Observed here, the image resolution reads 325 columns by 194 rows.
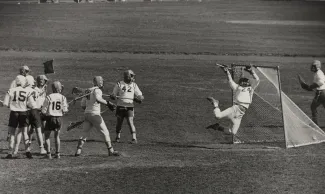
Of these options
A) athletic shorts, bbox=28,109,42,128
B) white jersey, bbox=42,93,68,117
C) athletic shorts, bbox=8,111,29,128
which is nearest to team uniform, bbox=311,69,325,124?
white jersey, bbox=42,93,68,117

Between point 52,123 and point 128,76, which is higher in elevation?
point 128,76

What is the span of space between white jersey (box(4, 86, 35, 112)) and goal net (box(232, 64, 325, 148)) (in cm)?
694

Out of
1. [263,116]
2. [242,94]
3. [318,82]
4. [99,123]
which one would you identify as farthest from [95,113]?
[263,116]

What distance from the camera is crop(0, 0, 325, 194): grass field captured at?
15.3 meters

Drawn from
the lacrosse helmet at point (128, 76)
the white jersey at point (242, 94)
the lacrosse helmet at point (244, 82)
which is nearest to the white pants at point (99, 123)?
the lacrosse helmet at point (128, 76)

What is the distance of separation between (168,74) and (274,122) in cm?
1279

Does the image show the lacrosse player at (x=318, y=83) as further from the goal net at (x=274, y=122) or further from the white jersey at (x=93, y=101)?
the white jersey at (x=93, y=101)

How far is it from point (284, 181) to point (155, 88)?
17.6 meters

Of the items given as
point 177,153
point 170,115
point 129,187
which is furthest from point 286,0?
point 129,187

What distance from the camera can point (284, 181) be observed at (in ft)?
49.9

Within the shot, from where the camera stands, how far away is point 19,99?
1767cm

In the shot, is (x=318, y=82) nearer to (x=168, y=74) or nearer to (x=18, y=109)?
(x=18, y=109)

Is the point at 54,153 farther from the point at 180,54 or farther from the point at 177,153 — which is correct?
the point at 180,54

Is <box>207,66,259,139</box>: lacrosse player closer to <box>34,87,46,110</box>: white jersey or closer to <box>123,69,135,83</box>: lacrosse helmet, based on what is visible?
<box>123,69,135,83</box>: lacrosse helmet
